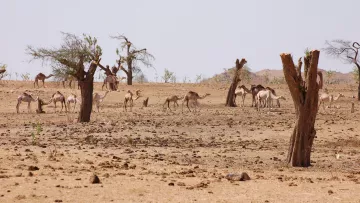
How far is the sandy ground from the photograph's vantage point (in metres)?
11.0

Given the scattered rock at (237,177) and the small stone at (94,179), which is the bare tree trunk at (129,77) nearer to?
the scattered rock at (237,177)

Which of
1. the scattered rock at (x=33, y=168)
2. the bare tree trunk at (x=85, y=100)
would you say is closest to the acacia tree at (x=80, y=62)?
the bare tree trunk at (x=85, y=100)

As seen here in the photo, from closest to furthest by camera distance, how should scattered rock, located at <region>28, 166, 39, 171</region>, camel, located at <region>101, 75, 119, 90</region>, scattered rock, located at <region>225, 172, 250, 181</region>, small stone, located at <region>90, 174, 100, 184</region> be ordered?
small stone, located at <region>90, 174, 100, 184</region> < scattered rock, located at <region>225, 172, 250, 181</region> < scattered rock, located at <region>28, 166, 39, 171</region> < camel, located at <region>101, 75, 119, 90</region>

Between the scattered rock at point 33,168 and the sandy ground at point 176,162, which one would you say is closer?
the sandy ground at point 176,162

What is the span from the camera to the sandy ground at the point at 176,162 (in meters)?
11.0

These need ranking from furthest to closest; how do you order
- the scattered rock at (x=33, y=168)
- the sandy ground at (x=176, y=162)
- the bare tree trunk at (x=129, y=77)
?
the bare tree trunk at (x=129, y=77) → the scattered rock at (x=33, y=168) → the sandy ground at (x=176, y=162)

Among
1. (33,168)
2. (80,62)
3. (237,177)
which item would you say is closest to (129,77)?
(80,62)

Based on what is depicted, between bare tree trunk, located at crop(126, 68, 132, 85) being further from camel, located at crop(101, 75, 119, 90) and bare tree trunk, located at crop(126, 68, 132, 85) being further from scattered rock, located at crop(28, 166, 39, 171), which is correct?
scattered rock, located at crop(28, 166, 39, 171)

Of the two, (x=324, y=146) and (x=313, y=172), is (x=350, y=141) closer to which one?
(x=324, y=146)

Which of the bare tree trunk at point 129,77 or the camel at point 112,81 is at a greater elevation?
the bare tree trunk at point 129,77

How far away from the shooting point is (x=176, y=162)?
15188 millimetres

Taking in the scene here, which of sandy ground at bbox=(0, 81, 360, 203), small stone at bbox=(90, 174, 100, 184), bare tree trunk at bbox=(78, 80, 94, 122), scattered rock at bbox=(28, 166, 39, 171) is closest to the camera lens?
sandy ground at bbox=(0, 81, 360, 203)

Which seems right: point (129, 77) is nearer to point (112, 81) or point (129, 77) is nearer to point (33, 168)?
point (112, 81)

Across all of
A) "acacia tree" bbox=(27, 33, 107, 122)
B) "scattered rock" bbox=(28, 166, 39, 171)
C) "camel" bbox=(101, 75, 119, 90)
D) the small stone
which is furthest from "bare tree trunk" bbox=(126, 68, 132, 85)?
the small stone
